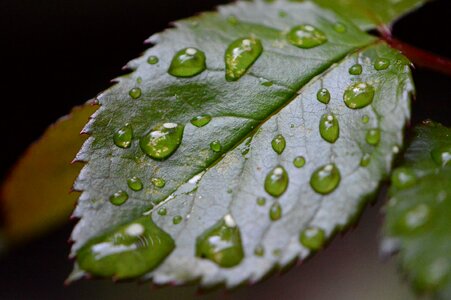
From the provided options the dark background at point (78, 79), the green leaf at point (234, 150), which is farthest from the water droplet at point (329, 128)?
the dark background at point (78, 79)

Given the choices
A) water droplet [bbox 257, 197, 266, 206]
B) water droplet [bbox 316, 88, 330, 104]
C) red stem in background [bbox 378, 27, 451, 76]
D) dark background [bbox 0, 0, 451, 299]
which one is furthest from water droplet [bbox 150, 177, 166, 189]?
dark background [bbox 0, 0, 451, 299]

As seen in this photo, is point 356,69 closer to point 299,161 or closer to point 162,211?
point 299,161

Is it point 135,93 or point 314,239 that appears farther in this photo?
point 135,93

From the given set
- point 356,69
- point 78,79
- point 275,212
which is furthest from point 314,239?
point 78,79

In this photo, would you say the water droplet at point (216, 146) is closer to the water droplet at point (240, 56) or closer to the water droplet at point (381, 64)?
the water droplet at point (240, 56)

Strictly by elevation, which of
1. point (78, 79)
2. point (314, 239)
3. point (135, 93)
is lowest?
point (78, 79)

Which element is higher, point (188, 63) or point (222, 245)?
point (188, 63)

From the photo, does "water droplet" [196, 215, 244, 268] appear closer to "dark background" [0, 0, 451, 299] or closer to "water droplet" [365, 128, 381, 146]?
"water droplet" [365, 128, 381, 146]
